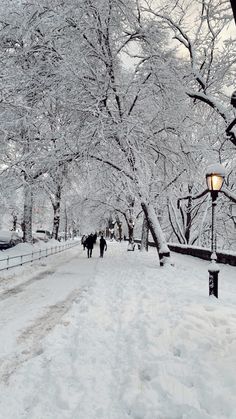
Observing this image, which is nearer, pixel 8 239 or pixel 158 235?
pixel 158 235

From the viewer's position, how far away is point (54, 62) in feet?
52.9

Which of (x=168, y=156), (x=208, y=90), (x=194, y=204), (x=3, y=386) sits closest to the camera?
(x=3, y=386)

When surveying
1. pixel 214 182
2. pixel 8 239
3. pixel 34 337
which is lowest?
pixel 34 337

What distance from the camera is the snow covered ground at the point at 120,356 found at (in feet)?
15.2

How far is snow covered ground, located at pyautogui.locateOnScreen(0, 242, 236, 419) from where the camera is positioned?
464cm

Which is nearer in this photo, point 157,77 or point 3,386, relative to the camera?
point 3,386

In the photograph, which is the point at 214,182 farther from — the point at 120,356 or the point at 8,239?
the point at 8,239

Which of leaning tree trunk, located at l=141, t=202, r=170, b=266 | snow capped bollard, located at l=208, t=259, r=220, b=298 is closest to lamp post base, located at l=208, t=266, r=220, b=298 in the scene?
snow capped bollard, located at l=208, t=259, r=220, b=298

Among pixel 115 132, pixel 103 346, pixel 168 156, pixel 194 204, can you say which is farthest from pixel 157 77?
pixel 194 204

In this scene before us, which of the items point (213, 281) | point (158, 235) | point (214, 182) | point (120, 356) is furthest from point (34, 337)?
point (158, 235)

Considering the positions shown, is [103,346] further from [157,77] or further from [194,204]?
[194,204]

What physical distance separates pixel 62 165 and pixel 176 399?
16.1 meters

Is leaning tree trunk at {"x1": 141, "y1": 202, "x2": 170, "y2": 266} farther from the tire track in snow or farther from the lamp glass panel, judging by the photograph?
the tire track in snow

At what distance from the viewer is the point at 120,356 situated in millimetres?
6391
